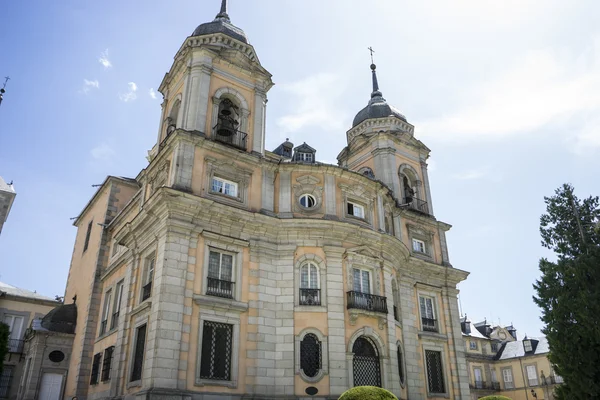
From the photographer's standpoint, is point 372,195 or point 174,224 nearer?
point 174,224

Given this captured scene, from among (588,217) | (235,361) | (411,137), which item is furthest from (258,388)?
(411,137)

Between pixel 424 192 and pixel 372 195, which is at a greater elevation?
pixel 424 192

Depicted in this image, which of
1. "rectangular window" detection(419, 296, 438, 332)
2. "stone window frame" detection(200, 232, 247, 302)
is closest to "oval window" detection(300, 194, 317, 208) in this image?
"stone window frame" detection(200, 232, 247, 302)

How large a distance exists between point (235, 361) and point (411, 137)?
18.5 meters

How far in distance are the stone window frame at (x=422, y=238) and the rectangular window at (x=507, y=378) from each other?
3084 centimetres

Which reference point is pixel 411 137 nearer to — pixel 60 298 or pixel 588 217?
pixel 588 217

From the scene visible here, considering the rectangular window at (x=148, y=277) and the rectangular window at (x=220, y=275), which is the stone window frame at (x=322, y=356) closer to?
the rectangular window at (x=220, y=275)

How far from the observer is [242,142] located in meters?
23.6

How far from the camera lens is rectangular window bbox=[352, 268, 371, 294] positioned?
22.0 metres

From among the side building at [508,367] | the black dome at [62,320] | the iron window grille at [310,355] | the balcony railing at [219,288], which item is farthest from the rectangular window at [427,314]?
the side building at [508,367]

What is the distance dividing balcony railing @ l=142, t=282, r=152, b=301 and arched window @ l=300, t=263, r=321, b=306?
6.12m

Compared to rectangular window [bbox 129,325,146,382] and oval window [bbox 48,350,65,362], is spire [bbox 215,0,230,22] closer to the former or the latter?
rectangular window [bbox 129,325,146,382]

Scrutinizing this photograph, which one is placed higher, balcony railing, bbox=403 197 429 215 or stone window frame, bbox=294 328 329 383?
balcony railing, bbox=403 197 429 215

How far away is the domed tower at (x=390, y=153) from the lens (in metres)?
29.4
